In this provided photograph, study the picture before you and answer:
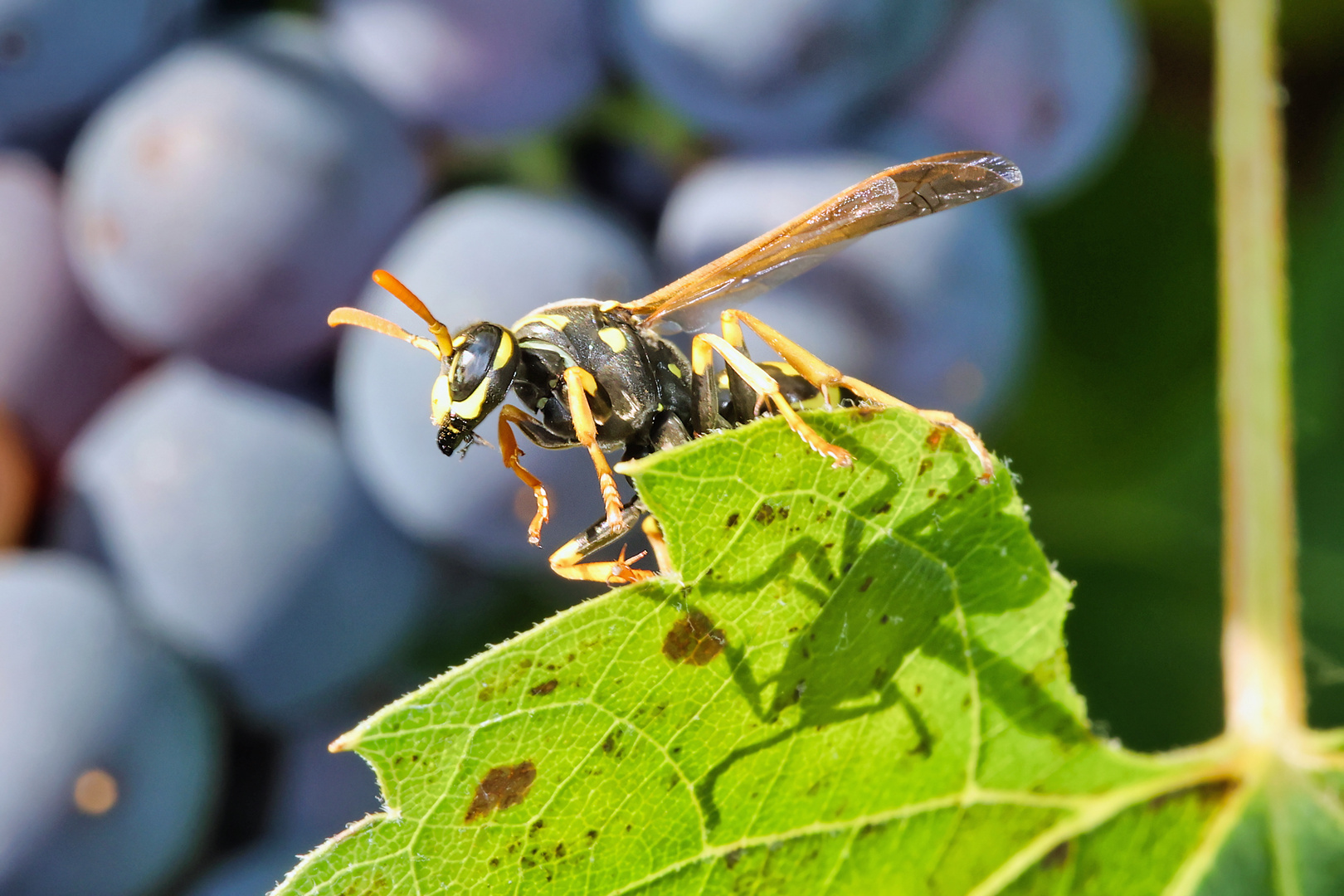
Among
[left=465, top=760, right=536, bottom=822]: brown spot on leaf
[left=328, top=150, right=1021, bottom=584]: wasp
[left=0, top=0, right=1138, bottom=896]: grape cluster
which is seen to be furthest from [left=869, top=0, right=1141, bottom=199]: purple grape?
[left=465, top=760, right=536, bottom=822]: brown spot on leaf

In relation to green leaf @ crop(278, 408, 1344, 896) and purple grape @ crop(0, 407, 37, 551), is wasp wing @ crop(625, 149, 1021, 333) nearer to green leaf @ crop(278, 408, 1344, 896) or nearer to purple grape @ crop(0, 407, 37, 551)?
green leaf @ crop(278, 408, 1344, 896)

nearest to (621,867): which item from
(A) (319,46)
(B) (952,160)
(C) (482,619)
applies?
(B) (952,160)

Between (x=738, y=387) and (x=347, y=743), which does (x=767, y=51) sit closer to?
(x=738, y=387)

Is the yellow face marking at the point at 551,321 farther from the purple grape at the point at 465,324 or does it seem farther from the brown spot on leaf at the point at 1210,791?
the brown spot on leaf at the point at 1210,791

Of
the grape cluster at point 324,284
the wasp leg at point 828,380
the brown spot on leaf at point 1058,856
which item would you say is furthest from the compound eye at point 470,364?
the brown spot on leaf at point 1058,856

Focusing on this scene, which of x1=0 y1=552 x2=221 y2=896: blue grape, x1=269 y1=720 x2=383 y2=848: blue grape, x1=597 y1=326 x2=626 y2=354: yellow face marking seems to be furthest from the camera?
x1=269 y1=720 x2=383 y2=848: blue grape

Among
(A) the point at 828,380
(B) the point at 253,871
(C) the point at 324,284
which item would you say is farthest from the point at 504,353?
(B) the point at 253,871
